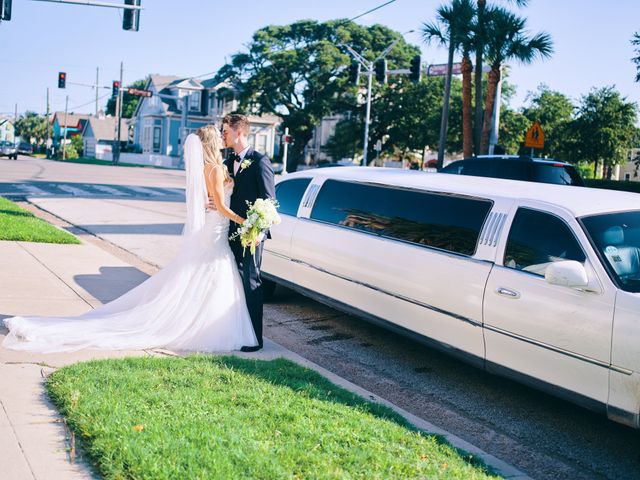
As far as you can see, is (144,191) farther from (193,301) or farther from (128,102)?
(128,102)

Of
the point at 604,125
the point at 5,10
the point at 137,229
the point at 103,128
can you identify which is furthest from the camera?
the point at 103,128

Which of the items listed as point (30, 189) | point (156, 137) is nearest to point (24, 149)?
point (156, 137)

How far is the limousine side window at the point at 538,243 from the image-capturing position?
490cm

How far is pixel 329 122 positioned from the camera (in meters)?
72.7

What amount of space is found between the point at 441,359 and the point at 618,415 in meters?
2.39

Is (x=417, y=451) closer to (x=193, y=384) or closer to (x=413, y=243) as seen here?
(x=193, y=384)

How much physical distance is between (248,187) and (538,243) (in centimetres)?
264

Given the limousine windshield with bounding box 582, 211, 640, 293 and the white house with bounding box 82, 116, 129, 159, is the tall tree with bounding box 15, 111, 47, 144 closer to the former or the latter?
the white house with bounding box 82, 116, 129, 159

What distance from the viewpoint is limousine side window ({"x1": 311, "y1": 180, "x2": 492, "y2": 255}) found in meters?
5.72

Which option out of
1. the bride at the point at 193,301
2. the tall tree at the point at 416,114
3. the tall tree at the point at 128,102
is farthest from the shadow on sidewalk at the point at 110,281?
the tall tree at the point at 128,102

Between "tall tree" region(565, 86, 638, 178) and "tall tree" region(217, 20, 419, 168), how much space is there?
1998cm

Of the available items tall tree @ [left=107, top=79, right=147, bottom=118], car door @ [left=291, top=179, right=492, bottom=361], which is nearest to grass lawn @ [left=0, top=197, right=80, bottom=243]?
car door @ [left=291, top=179, right=492, bottom=361]

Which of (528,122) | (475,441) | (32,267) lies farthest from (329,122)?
(475,441)

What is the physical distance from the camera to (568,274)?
179 inches
